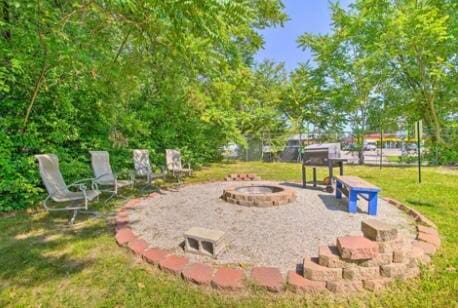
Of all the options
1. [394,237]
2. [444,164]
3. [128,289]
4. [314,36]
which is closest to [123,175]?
[128,289]

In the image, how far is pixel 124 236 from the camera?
2967 mm

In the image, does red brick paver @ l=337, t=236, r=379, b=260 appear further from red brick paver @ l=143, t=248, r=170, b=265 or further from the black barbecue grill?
the black barbecue grill

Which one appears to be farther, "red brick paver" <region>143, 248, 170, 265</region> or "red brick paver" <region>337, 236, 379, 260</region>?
"red brick paver" <region>143, 248, 170, 265</region>

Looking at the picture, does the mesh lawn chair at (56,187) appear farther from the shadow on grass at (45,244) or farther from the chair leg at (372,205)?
the chair leg at (372,205)

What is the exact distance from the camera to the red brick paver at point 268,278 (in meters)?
1.95

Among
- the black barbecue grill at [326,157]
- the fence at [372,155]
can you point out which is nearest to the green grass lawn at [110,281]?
the black barbecue grill at [326,157]

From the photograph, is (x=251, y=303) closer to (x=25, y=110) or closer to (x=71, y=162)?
(x=71, y=162)

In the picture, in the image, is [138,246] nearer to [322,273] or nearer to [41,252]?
[41,252]

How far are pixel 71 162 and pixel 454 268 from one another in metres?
5.77

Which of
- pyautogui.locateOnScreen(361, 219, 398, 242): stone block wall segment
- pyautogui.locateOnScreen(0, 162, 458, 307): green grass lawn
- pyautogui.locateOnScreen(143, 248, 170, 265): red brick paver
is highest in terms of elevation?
pyautogui.locateOnScreen(361, 219, 398, 242): stone block wall segment

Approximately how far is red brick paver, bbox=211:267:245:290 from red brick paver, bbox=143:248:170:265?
64 cm

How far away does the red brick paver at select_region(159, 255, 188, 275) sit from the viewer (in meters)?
2.21

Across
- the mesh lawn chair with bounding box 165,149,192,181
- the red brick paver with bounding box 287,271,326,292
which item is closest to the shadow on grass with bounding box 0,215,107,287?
the red brick paver with bounding box 287,271,326,292

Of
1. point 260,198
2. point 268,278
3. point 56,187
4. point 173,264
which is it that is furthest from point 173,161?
point 268,278
